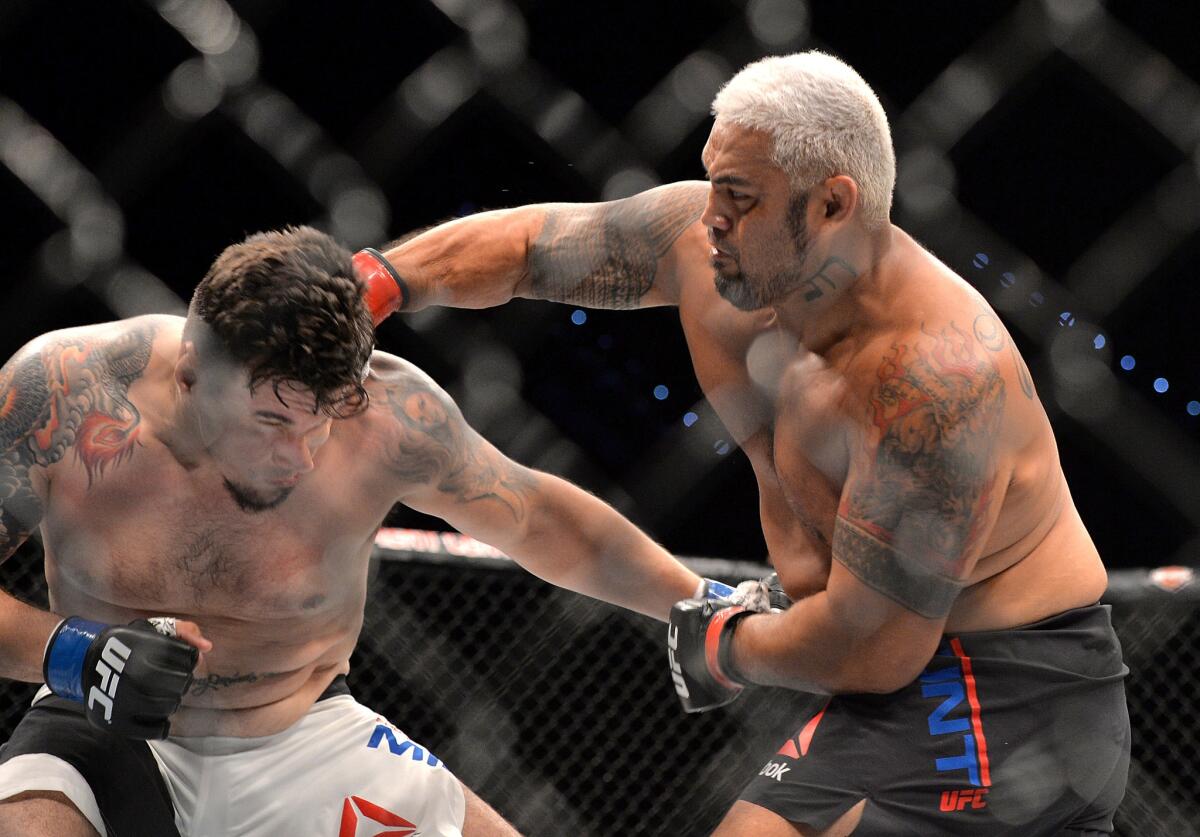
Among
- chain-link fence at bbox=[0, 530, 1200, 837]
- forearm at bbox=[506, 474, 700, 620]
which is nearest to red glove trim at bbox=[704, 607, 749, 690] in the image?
forearm at bbox=[506, 474, 700, 620]

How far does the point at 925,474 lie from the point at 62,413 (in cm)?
107

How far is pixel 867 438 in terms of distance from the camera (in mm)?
1710

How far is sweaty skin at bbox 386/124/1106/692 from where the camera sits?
5.52 ft

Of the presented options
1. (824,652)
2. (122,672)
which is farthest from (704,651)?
(122,672)

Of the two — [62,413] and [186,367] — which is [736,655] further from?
[62,413]

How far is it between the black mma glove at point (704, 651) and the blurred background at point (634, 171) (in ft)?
5.06

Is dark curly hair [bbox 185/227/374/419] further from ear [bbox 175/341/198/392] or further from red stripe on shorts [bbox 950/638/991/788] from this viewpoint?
red stripe on shorts [bbox 950/638/991/788]

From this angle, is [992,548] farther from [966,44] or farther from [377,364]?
[966,44]

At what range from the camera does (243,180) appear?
11.2ft

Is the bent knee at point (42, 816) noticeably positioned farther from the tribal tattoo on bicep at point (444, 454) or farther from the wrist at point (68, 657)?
the tribal tattoo on bicep at point (444, 454)

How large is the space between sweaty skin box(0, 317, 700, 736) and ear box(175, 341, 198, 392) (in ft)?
0.10

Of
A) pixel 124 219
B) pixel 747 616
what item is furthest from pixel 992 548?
pixel 124 219

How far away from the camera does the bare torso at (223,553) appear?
187 centimetres

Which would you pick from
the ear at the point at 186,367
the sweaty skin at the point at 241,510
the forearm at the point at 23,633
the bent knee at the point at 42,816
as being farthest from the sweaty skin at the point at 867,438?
the bent knee at the point at 42,816
